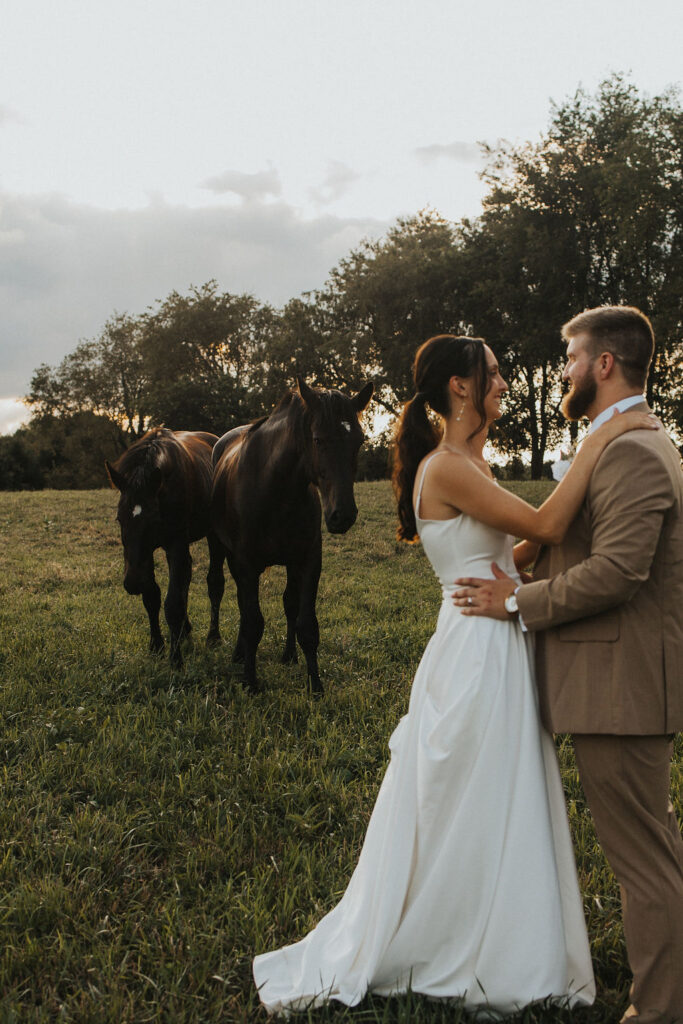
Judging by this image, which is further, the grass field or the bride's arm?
the grass field

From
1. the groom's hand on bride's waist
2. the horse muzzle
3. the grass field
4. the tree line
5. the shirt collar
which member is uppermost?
the tree line

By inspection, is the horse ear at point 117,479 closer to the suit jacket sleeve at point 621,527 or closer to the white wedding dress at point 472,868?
the white wedding dress at point 472,868

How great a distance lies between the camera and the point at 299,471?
6.40 metres

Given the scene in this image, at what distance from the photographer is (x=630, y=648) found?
244 cm

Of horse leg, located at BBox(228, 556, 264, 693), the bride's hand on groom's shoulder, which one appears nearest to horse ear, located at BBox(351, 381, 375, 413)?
horse leg, located at BBox(228, 556, 264, 693)

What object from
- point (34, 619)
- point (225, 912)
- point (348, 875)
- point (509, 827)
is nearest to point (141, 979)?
point (225, 912)

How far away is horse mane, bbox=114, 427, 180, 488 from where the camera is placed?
7129mm

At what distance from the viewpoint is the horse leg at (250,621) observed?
6582 mm

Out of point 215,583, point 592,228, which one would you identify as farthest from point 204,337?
point 215,583

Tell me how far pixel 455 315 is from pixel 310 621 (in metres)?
27.6

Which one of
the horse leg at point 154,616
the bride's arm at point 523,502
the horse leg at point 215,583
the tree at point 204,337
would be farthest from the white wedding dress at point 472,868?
the tree at point 204,337

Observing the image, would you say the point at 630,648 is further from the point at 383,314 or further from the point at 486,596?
the point at 383,314

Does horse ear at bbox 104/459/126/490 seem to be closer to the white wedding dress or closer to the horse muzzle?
the horse muzzle

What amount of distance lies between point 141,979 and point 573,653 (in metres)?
2.17
